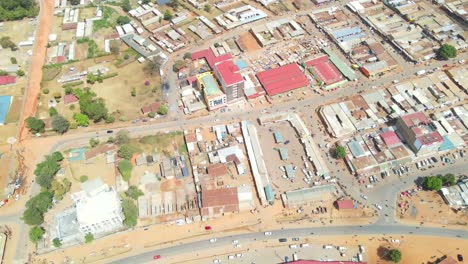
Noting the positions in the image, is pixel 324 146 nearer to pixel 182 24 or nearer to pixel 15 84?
pixel 182 24

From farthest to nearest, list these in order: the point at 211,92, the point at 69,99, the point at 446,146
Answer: the point at 69,99 → the point at 211,92 → the point at 446,146

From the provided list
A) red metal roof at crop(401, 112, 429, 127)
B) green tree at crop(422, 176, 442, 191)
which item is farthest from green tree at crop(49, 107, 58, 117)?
green tree at crop(422, 176, 442, 191)

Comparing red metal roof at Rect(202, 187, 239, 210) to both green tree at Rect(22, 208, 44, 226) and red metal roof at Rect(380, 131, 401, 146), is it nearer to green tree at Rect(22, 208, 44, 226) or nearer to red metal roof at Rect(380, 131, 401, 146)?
green tree at Rect(22, 208, 44, 226)

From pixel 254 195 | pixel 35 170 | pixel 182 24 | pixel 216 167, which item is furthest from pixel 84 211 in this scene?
pixel 182 24

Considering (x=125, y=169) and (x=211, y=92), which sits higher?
(x=211, y=92)

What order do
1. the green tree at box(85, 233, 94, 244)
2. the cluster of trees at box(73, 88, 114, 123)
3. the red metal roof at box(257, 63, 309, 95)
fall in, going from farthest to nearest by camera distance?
1. the red metal roof at box(257, 63, 309, 95)
2. the cluster of trees at box(73, 88, 114, 123)
3. the green tree at box(85, 233, 94, 244)

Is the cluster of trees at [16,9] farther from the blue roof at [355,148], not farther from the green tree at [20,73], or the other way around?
the blue roof at [355,148]

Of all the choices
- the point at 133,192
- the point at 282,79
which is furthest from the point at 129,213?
the point at 282,79

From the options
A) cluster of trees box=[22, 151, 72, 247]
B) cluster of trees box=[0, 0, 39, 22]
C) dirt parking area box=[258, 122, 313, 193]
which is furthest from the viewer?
cluster of trees box=[0, 0, 39, 22]

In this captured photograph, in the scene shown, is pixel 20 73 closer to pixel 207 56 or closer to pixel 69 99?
pixel 69 99
